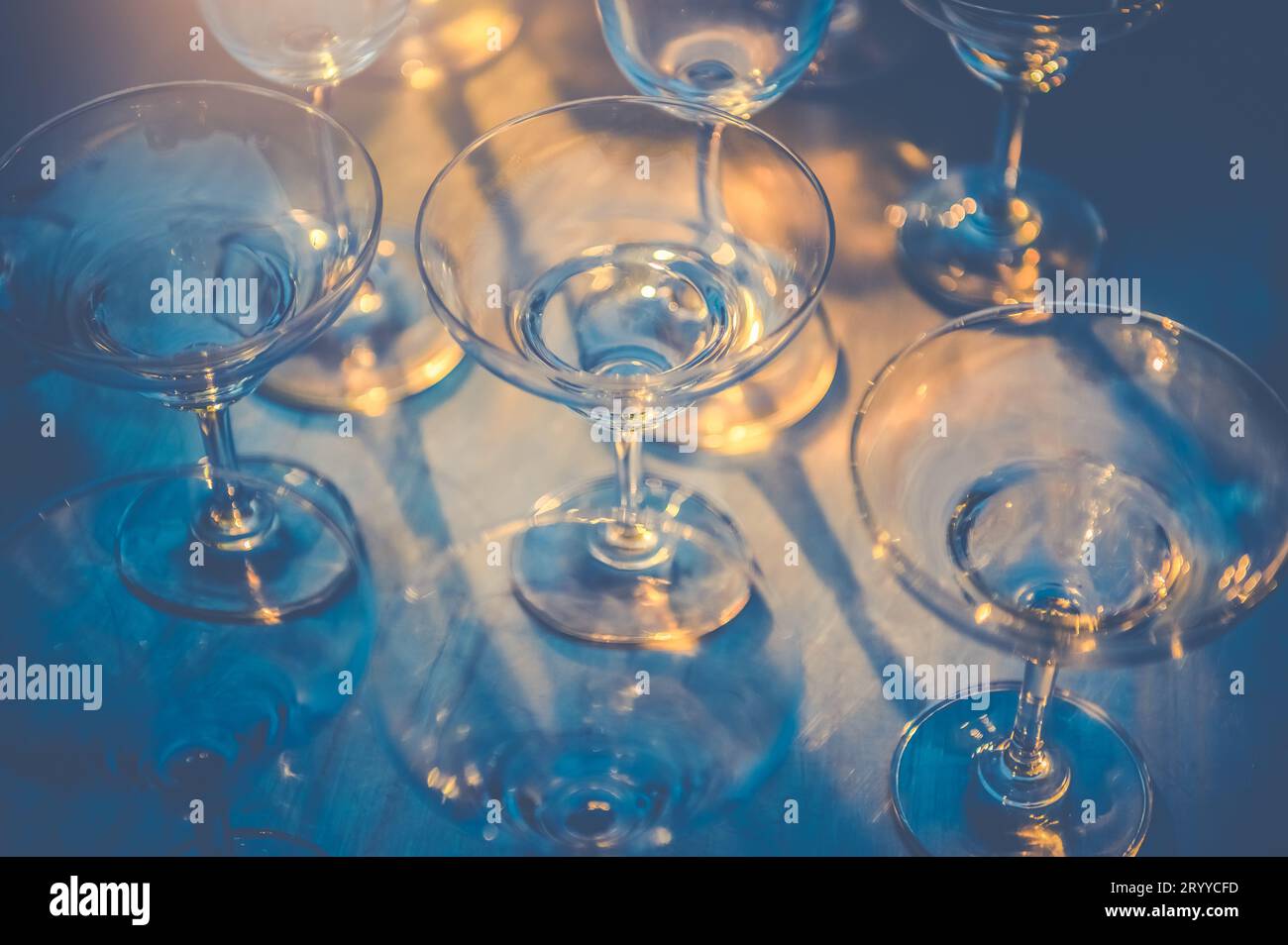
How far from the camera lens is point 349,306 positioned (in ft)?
3.00

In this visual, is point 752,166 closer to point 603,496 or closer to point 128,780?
point 603,496

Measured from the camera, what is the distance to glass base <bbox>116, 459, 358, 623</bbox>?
827 millimetres

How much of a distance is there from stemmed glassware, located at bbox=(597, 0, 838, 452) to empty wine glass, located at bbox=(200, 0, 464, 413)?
0.14 meters

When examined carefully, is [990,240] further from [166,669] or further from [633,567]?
[166,669]

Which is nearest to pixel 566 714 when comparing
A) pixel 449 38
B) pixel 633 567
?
pixel 633 567

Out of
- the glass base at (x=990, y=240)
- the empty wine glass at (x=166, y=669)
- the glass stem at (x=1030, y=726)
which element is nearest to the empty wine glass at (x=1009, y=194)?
the glass base at (x=990, y=240)

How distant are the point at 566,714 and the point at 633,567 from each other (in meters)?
0.09

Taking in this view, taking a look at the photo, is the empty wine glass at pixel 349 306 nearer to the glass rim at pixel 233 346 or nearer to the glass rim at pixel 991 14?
the glass rim at pixel 233 346

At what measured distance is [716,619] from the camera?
0.82 m

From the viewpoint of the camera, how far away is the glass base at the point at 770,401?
0.87 m

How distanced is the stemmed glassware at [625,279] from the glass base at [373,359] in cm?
11

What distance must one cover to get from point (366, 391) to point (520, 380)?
0.71 ft

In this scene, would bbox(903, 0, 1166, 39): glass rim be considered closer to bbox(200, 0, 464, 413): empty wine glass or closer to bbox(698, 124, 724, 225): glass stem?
bbox(698, 124, 724, 225): glass stem

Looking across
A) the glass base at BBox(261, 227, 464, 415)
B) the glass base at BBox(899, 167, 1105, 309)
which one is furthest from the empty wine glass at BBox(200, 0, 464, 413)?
the glass base at BBox(899, 167, 1105, 309)
